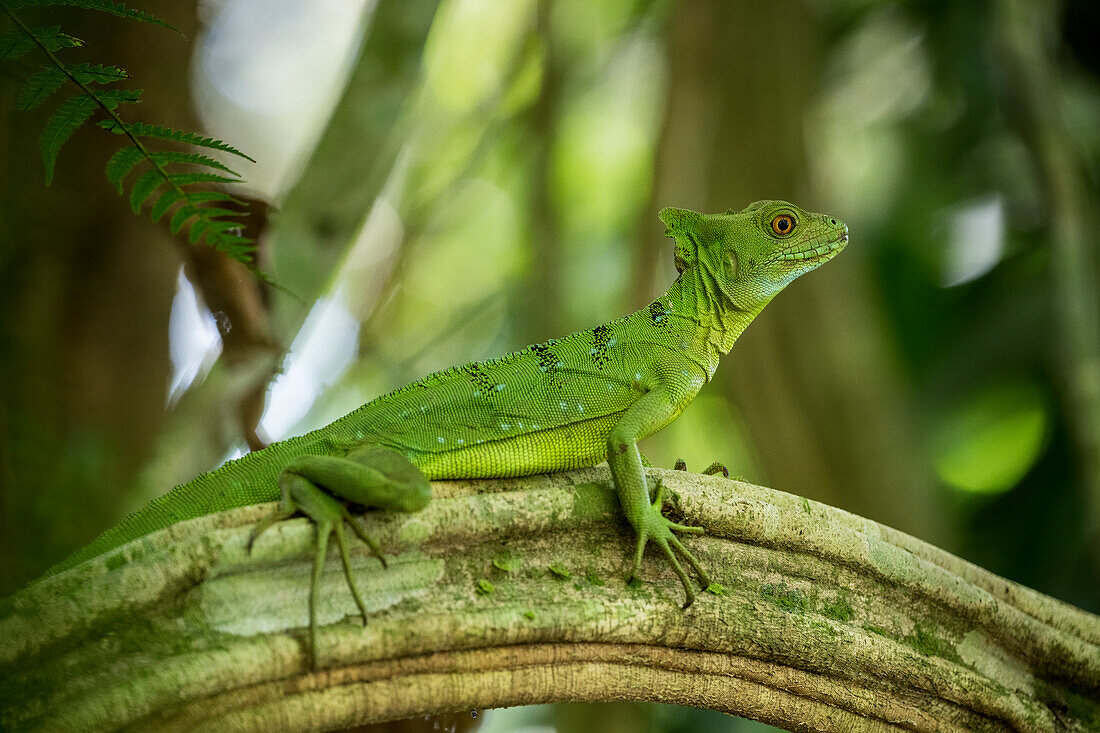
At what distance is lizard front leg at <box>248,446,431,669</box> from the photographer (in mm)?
1973

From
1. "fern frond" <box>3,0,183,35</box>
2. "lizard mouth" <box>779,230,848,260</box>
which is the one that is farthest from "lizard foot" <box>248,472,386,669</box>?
"lizard mouth" <box>779,230,848,260</box>

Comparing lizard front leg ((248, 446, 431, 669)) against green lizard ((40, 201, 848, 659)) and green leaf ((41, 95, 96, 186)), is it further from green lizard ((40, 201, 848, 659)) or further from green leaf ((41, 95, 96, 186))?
green leaf ((41, 95, 96, 186))

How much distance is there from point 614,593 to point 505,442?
531 mm

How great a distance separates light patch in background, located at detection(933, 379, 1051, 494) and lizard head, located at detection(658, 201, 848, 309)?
15.6ft

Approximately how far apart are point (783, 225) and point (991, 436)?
507cm

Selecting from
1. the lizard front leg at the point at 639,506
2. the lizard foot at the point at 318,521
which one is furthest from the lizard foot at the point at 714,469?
the lizard foot at the point at 318,521

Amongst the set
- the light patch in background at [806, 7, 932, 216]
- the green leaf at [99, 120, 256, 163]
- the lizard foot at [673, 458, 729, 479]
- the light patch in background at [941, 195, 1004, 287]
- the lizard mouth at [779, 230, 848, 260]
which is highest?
the light patch in background at [806, 7, 932, 216]

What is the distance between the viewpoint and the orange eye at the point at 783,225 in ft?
9.21

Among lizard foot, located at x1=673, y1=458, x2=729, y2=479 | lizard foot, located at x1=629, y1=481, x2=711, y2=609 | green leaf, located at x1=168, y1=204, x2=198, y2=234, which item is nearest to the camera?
green leaf, located at x1=168, y1=204, x2=198, y2=234

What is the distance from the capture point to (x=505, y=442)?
246 centimetres

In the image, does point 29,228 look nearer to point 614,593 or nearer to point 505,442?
point 505,442

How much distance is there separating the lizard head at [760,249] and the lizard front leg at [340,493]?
1.20 m

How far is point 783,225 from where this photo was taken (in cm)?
281

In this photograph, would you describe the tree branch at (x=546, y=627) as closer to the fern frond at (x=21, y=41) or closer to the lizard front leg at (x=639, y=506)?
the lizard front leg at (x=639, y=506)
